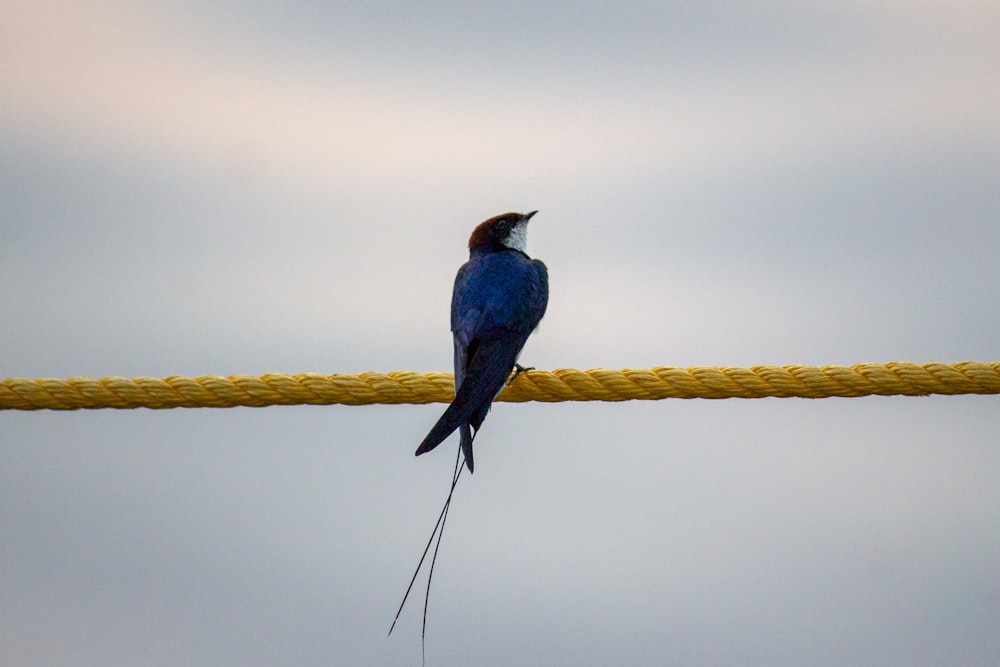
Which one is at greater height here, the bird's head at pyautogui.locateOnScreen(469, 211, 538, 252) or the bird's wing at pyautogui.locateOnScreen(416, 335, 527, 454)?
the bird's head at pyautogui.locateOnScreen(469, 211, 538, 252)

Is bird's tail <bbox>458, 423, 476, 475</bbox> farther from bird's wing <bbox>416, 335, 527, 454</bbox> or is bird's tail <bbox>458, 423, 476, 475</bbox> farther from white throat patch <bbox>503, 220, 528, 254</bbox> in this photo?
white throat patch <bbox>503, 220, 528, 254</bbox>

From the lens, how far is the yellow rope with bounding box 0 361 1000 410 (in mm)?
3334

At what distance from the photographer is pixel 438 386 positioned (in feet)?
11.7

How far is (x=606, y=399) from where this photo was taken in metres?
3.50

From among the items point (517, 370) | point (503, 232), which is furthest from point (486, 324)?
point (503, 232)

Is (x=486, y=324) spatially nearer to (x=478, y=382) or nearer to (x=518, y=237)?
(x=478, y=382)

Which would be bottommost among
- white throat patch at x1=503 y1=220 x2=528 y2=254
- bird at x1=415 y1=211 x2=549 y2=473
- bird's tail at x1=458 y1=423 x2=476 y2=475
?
bird's tail at x1=458 y1=423 x2=476 y2=475

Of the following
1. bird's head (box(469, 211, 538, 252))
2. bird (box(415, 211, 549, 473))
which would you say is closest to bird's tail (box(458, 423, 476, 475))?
bird (box(415, 211, 549, 473))

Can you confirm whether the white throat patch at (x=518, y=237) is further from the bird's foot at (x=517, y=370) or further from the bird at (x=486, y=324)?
the bird's foot at (x=517, y=370)

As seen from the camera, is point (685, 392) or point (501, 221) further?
point (501, 221)

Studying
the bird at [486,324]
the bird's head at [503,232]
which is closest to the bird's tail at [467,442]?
the bird at [486,324]

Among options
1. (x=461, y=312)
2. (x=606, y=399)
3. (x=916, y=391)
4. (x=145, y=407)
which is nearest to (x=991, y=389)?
(x=916, y=391)

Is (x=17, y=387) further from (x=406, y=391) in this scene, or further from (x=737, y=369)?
(x=737, y=369)

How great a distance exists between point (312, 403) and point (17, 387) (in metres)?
0.98
